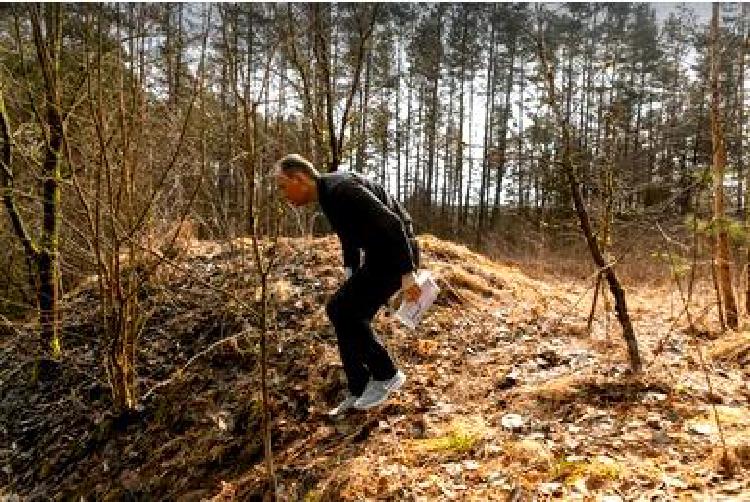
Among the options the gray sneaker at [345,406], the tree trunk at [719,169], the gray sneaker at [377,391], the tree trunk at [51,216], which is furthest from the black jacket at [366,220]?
the tree trunk at [719,169]

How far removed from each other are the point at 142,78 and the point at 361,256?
234 centimetres

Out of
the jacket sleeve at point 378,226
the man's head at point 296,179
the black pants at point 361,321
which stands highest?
the man's head at point 296,179

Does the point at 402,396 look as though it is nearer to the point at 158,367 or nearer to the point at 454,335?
the point at 454,335

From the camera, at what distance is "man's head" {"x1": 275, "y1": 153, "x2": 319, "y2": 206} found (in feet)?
14.2

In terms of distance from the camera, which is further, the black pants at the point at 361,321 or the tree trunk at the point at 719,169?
the tree trunk at the point at 719,169

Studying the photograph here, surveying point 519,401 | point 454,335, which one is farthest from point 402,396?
point 454,335

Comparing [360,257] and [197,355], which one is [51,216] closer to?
[360,257]

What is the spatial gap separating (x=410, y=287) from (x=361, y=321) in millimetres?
441

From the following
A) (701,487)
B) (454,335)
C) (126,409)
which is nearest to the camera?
(701,487)

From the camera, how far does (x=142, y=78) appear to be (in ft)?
18.1

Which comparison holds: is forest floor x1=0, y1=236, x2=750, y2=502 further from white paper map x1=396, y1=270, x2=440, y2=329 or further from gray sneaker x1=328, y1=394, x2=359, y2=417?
white paper map x1=396, y1=270, x2=440, y2=329

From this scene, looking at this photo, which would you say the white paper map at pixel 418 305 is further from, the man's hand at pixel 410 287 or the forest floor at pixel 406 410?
the forest floor at pixel 406 410

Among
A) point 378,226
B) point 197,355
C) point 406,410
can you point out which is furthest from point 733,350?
point 197,355

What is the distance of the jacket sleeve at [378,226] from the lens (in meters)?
4.28
